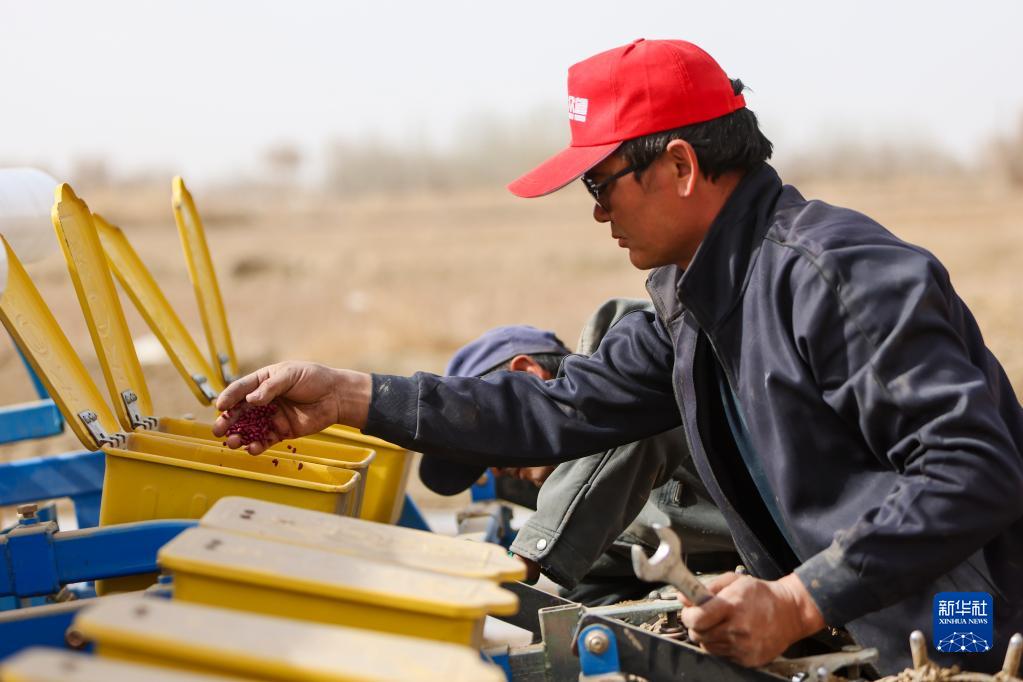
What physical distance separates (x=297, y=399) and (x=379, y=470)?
2.13 ft

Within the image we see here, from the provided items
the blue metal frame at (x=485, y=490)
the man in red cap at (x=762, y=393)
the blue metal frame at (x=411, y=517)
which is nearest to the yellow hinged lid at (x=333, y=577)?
the man in red cap at (x=762, y=393)

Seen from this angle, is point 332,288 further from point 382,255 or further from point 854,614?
point 854,614

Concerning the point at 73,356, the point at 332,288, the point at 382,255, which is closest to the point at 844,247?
the point at 73,356

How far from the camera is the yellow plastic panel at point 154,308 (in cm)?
321

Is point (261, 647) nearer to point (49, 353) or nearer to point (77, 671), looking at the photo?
point (77, 671)

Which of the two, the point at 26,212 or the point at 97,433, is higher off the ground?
the point at 26,212

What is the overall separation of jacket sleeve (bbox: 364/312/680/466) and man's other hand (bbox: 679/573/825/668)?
0.79 metres

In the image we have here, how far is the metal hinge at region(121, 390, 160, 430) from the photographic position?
2.63m

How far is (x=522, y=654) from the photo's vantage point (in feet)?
7.32

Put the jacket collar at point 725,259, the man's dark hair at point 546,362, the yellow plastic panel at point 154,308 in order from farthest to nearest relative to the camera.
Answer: the man's dark hair at point 546,362
the yellow plastic panel at point 154,308
the jacket collar at point 725,259

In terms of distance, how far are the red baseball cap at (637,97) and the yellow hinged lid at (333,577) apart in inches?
34.9

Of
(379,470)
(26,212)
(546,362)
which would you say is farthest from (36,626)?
(546,362)

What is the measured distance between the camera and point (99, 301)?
2.71 m

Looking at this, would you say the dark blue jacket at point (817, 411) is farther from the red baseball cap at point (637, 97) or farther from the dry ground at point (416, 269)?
the dry ground at point (416, 269)
